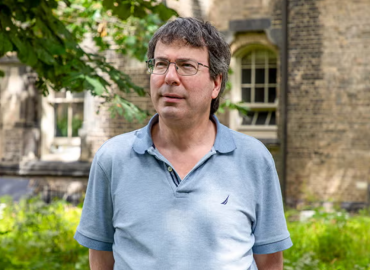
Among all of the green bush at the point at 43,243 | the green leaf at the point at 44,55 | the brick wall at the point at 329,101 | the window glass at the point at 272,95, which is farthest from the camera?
the window glass at the point at 272,95

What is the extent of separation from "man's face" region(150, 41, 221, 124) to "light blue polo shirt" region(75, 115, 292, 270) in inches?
6.1

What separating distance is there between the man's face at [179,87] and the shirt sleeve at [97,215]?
325mm

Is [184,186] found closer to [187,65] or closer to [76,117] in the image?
[187,65]

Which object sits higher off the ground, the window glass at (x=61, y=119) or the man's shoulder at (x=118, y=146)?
the window glass at (x=61, y=119)

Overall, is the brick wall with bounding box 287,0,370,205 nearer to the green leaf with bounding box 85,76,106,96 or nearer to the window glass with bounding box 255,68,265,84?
the window glass with bounding box 255,68,265,84

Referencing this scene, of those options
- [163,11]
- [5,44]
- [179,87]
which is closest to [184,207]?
[179,87]

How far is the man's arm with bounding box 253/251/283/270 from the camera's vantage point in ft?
6.60

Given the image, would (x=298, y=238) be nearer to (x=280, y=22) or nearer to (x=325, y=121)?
(x=325, y=121)

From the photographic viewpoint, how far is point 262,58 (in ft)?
38.4

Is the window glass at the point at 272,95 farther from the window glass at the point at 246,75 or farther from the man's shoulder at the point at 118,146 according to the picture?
the man's shoulder at the point at 118,146

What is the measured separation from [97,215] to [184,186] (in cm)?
35

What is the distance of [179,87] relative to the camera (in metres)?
1.87

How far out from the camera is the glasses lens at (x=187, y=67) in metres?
1.86

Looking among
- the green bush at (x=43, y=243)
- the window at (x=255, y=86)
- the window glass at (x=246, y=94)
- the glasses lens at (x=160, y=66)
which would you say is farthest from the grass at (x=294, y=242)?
the window glass at (x=246, y=94)
